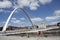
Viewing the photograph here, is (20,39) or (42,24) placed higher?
(42,24)

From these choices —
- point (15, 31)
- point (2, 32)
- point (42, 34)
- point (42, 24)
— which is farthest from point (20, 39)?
point (42, 24)

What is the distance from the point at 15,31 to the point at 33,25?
99.5 inches

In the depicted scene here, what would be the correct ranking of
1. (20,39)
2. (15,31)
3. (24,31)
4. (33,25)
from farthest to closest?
(33,25)
(24,31)
(15,31)
(20,39)

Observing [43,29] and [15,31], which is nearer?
[15,31]

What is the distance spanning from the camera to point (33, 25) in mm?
14539

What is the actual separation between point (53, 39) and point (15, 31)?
253 cm

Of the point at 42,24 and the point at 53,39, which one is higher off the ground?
the point at 42,24

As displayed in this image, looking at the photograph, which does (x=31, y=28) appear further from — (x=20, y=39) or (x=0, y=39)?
(x=0, y=39)

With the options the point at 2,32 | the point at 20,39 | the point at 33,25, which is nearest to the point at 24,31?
the point at 33,25

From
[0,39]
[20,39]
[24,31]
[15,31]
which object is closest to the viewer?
[0,39]

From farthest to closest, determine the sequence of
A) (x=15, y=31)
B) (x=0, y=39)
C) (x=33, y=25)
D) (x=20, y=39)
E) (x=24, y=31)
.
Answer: (x=33, y=25) → (x=24, y=31) → (x=15, y=31) → (x=20, y=39) → (x=0, y=39)

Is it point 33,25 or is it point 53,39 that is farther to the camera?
point 33,25

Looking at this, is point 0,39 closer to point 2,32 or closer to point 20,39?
point 2,32

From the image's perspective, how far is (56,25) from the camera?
49.7 ft
